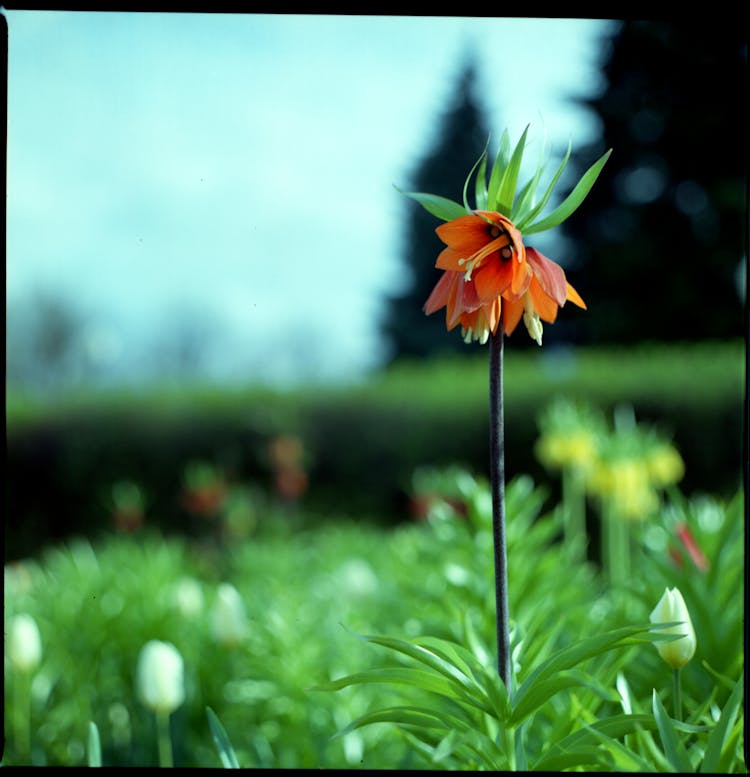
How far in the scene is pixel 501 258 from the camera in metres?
0.44

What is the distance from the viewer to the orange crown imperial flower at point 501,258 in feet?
1.41

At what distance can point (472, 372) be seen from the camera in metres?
5.11

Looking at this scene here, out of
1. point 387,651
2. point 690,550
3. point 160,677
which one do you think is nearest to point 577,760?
point 690,550

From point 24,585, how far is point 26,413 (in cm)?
324

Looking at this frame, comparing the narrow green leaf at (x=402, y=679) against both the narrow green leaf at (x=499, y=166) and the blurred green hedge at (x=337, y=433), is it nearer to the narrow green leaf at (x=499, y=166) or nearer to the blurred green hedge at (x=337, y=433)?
the narrow green leaf at (x=499, y=166)

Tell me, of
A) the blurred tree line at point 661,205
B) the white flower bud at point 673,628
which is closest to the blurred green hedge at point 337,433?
the blurred tree line at point 661,205

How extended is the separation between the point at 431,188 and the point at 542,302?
876 centimetres

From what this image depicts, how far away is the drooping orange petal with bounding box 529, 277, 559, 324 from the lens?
1.48 ft

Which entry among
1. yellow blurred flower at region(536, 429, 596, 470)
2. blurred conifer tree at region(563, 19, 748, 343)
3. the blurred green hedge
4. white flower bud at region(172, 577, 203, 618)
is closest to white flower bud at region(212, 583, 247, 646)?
white flower bud at region(172, 577, 203, 618)

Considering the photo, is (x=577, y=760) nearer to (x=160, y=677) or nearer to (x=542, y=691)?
(x=542, y=691)

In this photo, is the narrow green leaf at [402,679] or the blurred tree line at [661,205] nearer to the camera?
the narrow green leaf at [402,679]

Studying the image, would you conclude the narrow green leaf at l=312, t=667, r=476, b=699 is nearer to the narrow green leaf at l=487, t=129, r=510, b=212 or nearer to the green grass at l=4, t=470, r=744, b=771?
the green grass at l=4, t=470, r=744, b=771

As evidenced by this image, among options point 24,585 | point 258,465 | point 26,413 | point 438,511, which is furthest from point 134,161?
point 438,511

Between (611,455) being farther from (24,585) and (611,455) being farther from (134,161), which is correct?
(134,161)
